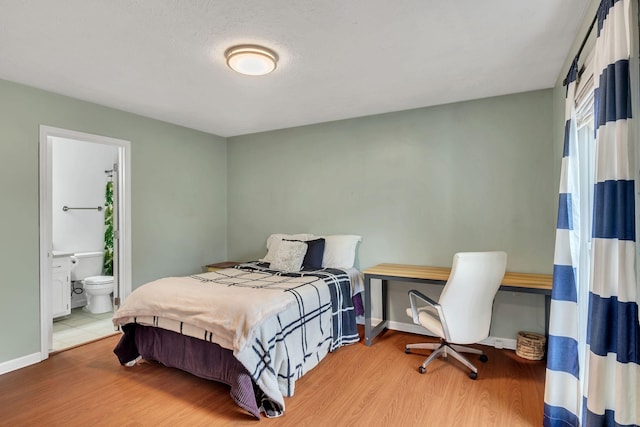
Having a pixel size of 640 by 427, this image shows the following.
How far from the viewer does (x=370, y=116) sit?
12.9 feet

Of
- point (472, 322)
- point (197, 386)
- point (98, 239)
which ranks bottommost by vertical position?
point (197, 386)

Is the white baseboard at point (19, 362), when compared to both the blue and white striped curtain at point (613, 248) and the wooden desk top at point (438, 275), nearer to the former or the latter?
the wooden desk top at point (438, 275)

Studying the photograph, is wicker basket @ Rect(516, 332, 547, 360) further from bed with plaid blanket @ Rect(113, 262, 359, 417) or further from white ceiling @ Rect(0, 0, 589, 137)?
white ceiling @ Rect(0, 0, 589, 137)

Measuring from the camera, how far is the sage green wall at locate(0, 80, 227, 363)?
9.36ft

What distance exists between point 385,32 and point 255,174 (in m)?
3.06

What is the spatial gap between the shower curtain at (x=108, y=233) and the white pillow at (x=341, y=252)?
328 cm

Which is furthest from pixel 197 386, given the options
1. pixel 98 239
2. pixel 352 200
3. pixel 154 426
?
pixel 98 239

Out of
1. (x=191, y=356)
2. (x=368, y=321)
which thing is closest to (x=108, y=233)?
(x=191, y=356)

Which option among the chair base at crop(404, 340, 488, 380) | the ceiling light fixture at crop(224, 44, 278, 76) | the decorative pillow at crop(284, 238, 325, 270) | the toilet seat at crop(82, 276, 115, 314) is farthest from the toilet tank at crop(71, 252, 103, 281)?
the chair base at crop(404, 340, 488, 380)

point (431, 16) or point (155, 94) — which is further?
point (155, 94)

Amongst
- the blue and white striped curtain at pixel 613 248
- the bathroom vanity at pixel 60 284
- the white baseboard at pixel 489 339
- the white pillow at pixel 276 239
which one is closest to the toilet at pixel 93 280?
the bathroom vanity at pixel 60 284

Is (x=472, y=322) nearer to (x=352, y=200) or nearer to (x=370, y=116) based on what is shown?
(x=352, y=200)

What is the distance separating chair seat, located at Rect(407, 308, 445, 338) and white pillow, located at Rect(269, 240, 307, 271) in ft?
4.29

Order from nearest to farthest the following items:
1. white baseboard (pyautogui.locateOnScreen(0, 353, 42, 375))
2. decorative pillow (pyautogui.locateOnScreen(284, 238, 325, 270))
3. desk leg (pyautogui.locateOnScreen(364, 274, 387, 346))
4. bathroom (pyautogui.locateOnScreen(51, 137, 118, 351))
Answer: white baseboard (pyautogui.locateOnScreen(0, 353, 42, 375)), desk leg (pyautogui.locateOnScreen(364, 274, 387, 346)), decorative pillow (pyautogui.locateOnScreen(284, 238, 325, 270)), bathroom (pyautogui.locateOnScreen(51, 137, 118, 351))
